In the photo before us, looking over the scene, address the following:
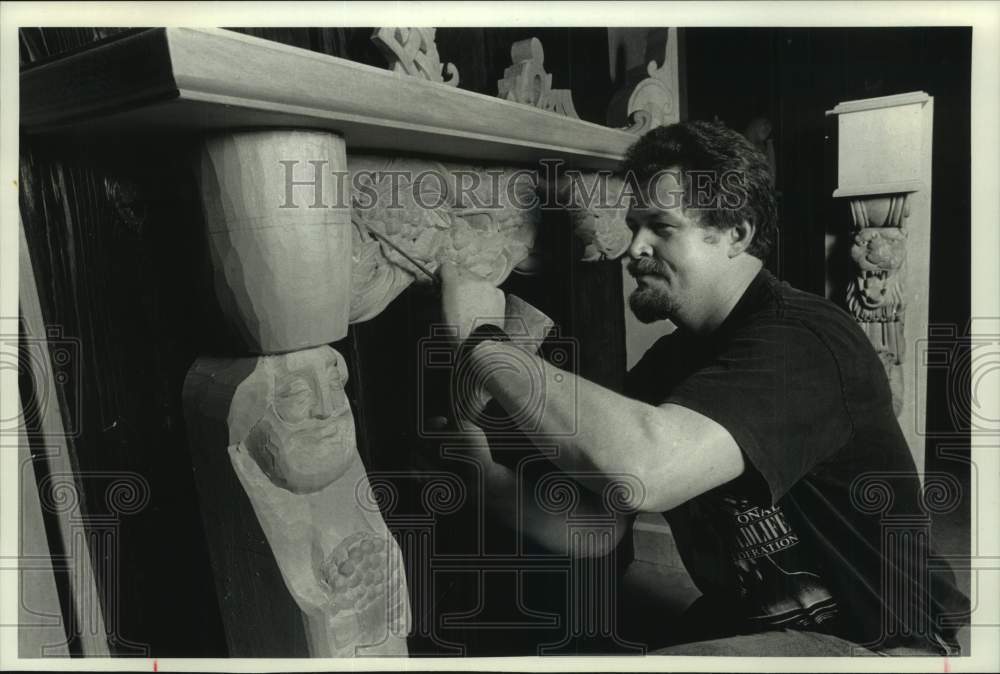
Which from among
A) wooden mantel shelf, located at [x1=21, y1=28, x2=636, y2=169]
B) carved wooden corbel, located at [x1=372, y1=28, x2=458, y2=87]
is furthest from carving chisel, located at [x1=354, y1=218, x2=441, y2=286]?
carved wooden corbel, located at [x1=372, y1=28, x2=458, y2=87]

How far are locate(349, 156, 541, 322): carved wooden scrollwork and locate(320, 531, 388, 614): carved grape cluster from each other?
1.49 ft

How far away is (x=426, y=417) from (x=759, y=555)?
29.8 inches

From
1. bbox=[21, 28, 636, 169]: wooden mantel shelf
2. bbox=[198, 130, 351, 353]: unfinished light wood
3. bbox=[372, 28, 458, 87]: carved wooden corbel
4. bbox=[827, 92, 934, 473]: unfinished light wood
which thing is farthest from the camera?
bbox=[827, 92, 934, 473]: unfinished light wood

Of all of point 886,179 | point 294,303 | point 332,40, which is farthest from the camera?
point 886,179

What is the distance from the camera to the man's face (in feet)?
5.86

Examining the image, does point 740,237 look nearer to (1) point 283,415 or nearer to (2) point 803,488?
(2) point 803,488

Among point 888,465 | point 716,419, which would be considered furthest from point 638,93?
point 888,465

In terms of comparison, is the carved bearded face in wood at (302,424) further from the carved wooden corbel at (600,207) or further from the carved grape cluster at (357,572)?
the carved wooden corbel at (600,207)

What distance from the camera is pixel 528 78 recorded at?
1808 millimetres

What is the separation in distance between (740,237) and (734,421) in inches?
14.9

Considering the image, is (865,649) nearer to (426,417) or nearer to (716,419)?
(716,419)

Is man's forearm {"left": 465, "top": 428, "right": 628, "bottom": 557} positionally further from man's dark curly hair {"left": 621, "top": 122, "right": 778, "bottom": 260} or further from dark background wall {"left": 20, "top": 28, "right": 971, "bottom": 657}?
man's dark curly hair {"left": 621, "top": 122, "right": 778, "bottom": 260}

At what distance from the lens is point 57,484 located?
1.76 metres

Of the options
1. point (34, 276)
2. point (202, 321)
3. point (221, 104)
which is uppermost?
point (221, 104)
